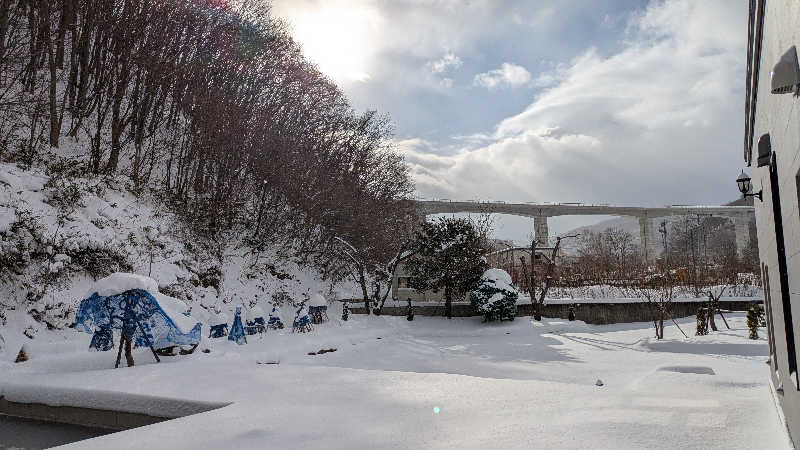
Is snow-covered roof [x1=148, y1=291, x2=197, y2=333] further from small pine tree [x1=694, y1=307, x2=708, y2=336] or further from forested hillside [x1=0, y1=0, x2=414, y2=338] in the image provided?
small pine tree [x1=694, y1=307, x2=708, y2=336]

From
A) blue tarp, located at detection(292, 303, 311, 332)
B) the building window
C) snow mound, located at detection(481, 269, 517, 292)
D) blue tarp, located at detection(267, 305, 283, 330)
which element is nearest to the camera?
the building window

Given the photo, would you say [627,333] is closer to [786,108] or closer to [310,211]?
[310,211]

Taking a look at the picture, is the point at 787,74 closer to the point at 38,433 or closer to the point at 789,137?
the point at 789,137

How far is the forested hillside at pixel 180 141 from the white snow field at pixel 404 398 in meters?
5.01

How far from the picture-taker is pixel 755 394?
5.88 meters

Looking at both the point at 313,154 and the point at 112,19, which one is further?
the point at 313,154

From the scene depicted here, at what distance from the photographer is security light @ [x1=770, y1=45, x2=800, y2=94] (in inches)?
105

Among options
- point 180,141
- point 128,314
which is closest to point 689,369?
point 128,314

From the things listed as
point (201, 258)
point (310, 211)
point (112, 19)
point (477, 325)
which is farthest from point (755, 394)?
point (112, 19)

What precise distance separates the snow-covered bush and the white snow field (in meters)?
7.29

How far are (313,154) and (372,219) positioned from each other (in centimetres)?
464

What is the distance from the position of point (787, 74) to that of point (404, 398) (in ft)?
15.8

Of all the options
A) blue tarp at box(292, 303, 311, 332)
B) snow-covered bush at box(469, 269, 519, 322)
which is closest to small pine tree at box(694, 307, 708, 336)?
snow-covered bush at box(469, 269, 519, 322)

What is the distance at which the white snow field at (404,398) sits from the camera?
4320 mm
